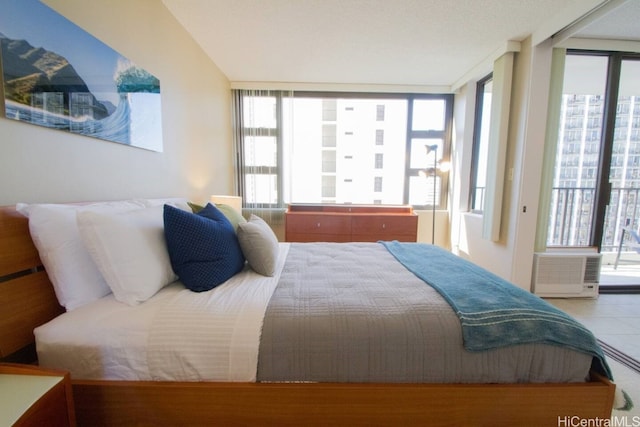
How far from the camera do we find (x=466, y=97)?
3.15 m

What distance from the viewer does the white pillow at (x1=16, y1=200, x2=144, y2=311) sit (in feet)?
3.01

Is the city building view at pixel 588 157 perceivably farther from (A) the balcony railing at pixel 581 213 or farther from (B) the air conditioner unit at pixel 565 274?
(B) the air conditioner unit at pixel 565 274

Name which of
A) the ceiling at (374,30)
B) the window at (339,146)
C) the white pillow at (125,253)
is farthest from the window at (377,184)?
the white pillow at (125,253)

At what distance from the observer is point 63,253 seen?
94 cm

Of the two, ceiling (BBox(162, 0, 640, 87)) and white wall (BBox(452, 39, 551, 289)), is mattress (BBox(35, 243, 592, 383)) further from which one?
ceiling (BBox(162, 0, 640, 87))

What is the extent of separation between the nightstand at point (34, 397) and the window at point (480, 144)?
3549mm

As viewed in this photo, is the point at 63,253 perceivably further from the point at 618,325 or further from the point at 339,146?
the point at 618,325

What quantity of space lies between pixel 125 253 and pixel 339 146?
308cm

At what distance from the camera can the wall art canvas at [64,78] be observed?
0.94 meters

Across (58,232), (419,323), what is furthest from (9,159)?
(419,323)

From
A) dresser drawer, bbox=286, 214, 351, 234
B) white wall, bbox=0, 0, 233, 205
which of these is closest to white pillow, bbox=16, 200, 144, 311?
white wall, bbox=0, 0, 233, 205

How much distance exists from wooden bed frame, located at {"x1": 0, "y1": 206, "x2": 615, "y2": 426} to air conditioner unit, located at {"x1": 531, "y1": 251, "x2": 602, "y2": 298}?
6.03 ft

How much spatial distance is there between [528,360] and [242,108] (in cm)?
366

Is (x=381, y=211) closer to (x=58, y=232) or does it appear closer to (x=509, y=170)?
(x=509, y=170)
